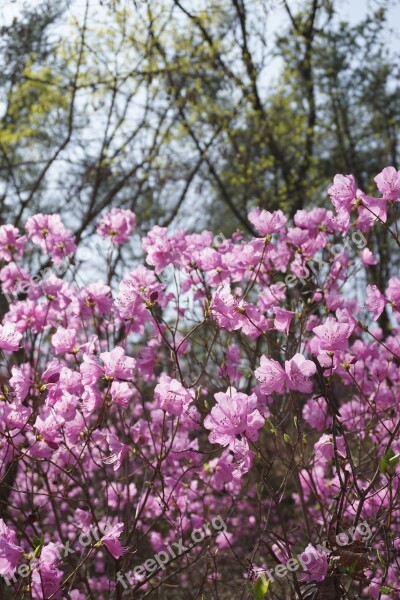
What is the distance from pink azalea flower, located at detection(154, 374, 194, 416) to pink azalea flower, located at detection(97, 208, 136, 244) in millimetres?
1515

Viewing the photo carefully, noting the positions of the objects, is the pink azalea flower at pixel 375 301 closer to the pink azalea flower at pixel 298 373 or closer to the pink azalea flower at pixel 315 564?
the pink azalea flower at pixel 298 373

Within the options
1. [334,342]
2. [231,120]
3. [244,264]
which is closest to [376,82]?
[231,120]

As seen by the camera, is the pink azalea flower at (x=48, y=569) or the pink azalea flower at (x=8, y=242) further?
the pink azalea flower at (x=8, y=242)

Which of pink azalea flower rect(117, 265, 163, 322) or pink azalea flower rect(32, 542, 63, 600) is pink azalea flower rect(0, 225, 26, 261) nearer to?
pink azalea flower rect(117, 265, 163, 322)

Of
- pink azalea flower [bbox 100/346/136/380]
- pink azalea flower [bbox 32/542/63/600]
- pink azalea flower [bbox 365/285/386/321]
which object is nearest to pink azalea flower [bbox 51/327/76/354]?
pink azalea flower [bbox 100/346/136/380]

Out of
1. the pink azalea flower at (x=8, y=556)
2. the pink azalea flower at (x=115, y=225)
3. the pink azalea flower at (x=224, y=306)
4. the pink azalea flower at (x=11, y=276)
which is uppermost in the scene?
the pink azalea flower at (x=11, y=276)

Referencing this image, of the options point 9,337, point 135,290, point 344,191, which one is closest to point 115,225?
point 135,290

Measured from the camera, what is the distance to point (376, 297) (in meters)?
2.62

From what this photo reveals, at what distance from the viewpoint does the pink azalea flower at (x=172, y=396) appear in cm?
237

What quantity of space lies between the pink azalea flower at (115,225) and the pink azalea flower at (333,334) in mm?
1720

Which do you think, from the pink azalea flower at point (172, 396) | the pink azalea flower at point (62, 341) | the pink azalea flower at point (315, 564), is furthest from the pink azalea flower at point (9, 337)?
the pink azalea flower at point (315, 564)

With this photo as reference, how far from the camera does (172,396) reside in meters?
2.40

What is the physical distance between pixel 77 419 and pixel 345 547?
1.29 meters

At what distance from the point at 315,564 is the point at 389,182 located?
1496 millimetres
